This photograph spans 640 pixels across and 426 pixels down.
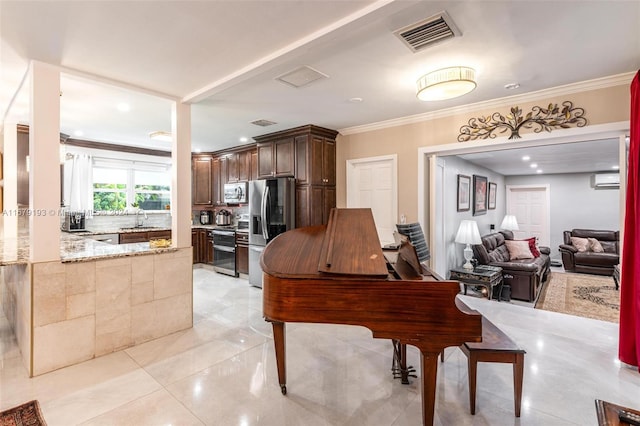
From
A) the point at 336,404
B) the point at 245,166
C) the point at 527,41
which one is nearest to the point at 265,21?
the point at 527,41

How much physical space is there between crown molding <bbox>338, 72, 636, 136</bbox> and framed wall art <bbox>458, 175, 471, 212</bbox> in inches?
78.6

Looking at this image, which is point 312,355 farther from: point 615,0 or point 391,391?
point 615,0

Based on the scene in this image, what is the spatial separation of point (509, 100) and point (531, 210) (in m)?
6.84

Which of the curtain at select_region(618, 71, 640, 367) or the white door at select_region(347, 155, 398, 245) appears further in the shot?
the white door at select_region(347, 155, 398, 245)

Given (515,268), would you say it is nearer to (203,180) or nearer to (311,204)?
(311,204)

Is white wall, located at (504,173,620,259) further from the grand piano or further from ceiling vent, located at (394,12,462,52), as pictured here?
the grand piano

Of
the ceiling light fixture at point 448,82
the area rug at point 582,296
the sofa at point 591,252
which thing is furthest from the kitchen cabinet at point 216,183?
the sofa at point 591,252

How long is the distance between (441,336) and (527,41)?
222 centimetres

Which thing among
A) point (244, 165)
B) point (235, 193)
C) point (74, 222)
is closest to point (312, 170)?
point (244, 165)

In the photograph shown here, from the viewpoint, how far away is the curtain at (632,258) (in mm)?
2434

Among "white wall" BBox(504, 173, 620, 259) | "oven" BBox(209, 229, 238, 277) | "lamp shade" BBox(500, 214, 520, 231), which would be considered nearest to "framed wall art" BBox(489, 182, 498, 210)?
"lamp shade" BBox(500, 214, 520, 231)

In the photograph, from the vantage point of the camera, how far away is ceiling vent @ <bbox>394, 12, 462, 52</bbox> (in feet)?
6.45

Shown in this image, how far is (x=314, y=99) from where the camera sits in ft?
11.4

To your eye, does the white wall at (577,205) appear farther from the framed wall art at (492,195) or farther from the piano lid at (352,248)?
the piano lid at (352,248)
